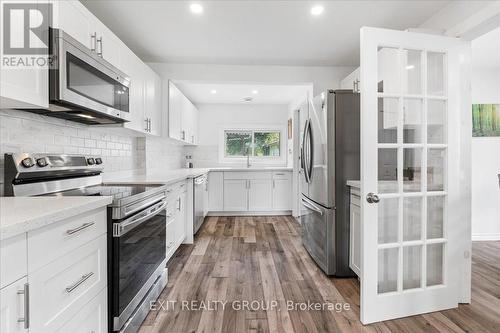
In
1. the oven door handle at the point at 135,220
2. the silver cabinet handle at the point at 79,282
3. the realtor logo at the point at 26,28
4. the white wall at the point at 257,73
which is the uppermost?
the white wall at the point at 257,73

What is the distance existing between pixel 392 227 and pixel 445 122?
0.86 meters

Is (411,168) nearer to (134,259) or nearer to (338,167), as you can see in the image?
(338,167)

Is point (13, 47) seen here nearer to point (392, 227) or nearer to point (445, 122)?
point (392, 227)

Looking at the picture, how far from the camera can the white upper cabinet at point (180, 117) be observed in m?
3.60

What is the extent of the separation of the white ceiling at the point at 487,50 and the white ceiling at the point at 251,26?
3.02 ft

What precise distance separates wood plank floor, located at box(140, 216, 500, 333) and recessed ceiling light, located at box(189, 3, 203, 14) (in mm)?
2412

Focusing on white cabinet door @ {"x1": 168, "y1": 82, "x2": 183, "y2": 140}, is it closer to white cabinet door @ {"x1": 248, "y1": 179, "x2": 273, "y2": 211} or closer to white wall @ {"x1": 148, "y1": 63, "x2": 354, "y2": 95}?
white wall @ {"x1": 148, "y1": 63, "x2": 354, "y2": 95}

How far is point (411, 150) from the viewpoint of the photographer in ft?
5.94

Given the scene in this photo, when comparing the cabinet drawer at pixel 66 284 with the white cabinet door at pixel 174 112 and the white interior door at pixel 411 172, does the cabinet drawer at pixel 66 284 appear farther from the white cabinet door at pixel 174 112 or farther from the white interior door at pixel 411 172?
the white cabinet door at pixel 174 112

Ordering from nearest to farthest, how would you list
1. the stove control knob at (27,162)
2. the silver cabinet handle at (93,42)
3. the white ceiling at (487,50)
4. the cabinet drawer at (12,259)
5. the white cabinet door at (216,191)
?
the cabinet drawer at (12,259)
the stove control knob at (27,162)
the silver cabinet handle at (93,42)
the white ceiling at (487,50)
the white cabinet door at (216,191)

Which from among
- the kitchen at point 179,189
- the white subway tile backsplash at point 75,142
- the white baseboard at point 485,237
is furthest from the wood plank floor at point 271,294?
the white subway tile backsplash at point 75,142

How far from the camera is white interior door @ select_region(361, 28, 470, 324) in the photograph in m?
1.71

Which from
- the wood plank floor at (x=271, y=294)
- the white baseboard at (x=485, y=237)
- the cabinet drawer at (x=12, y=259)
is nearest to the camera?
the cabinet drawer at (x=12, y=259)

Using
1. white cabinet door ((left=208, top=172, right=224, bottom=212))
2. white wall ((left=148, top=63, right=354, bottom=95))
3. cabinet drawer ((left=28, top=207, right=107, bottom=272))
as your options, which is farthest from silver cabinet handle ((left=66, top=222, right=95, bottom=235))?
white cabinet door ((left=208, top=172, right=224, bottom=212))
